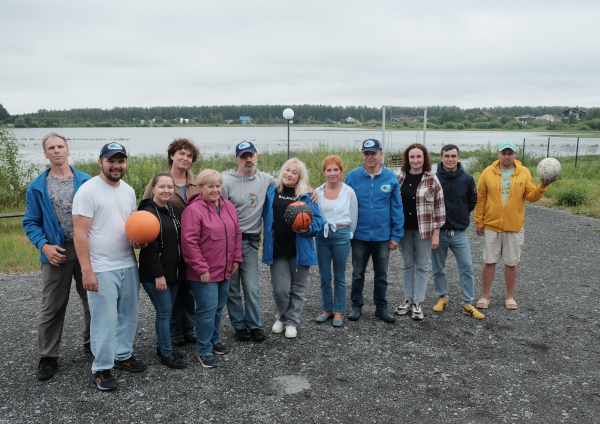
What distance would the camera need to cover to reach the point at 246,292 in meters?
4.74

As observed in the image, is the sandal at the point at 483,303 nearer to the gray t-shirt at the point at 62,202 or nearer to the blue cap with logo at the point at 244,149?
the blue cap with logo at the point at 244,149

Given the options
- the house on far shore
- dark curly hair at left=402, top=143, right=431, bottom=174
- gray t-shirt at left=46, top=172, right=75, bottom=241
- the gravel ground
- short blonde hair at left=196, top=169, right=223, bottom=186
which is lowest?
the gravel ground

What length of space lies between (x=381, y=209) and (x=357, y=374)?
70.1 inches

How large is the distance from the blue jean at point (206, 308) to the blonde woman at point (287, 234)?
0.59 m

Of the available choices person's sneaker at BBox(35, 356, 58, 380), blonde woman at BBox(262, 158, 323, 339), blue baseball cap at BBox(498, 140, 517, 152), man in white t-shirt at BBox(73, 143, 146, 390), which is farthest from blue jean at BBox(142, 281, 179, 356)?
blue baseball cap at BBox(498, 140, 517, 152)

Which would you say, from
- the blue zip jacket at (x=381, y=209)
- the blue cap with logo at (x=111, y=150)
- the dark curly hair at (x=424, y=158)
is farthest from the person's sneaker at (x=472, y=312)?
the blue cap with logo at (x=111, y=150)

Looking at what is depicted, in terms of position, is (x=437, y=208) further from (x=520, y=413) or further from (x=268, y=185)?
(x=520, y=413)

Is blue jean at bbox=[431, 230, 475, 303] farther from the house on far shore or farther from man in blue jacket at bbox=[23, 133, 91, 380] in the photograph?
the house on far shore

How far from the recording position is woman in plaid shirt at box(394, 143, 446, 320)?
5.15 m

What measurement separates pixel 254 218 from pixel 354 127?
379ft

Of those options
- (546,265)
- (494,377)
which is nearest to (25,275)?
(494,377)

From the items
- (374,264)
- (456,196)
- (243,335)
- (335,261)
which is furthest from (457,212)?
(243,335)

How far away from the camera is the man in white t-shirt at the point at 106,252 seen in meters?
3.59

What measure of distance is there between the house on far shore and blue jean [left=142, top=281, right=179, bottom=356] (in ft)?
335
